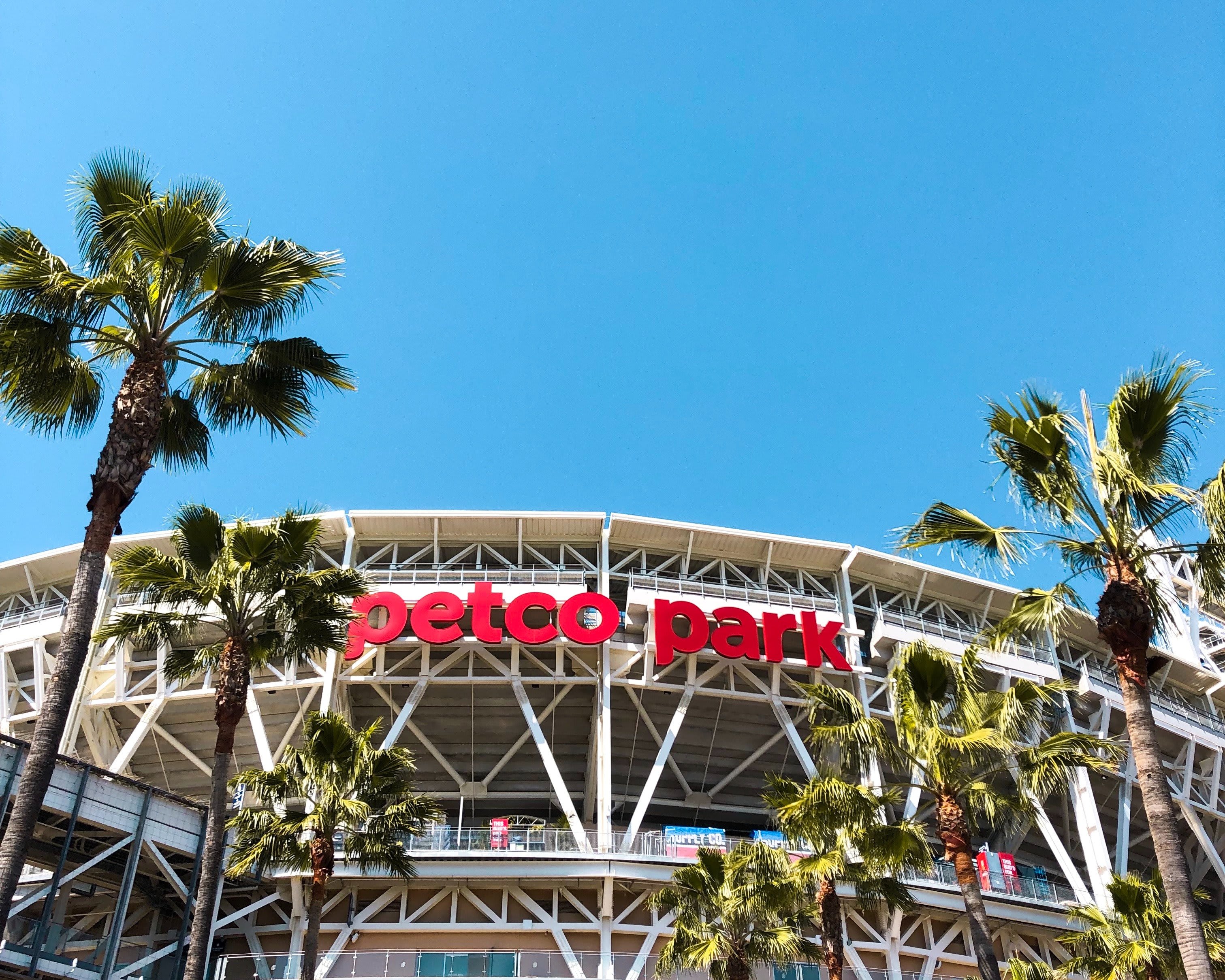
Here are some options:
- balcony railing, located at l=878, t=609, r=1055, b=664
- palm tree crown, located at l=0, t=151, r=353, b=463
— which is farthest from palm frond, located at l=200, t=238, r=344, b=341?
balcony railing, located at l=878, t=609, r=1055, b=664

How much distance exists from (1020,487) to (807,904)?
14.1 meters

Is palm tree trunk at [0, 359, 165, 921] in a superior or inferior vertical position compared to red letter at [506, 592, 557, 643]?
inferior

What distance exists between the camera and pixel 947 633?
135ft

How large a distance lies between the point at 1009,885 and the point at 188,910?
84.6 feet

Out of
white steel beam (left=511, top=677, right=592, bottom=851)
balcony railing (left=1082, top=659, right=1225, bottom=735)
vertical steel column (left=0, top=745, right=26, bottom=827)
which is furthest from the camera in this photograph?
balcony railing (left=1082, top=659, right=1225, bottom=735)

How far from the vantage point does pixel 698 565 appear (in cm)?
4275

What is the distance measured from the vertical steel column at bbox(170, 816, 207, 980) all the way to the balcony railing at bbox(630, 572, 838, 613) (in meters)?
16.2

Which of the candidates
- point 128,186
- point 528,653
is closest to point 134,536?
point 528,653

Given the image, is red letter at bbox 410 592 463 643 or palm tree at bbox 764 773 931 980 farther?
red letter at bbox 410 592 463 643

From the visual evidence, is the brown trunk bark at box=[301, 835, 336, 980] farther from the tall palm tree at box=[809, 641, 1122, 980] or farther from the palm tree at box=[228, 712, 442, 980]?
the tall palm tree at box=[809, 641, 1122, 980]

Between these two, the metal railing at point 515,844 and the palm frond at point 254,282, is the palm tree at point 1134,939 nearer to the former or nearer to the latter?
the metal railing at point 515,844

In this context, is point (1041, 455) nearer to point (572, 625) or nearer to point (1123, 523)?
point (1123, 523)

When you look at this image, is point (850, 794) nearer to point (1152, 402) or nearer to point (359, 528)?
point (1152, 402)

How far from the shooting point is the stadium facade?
104ft
